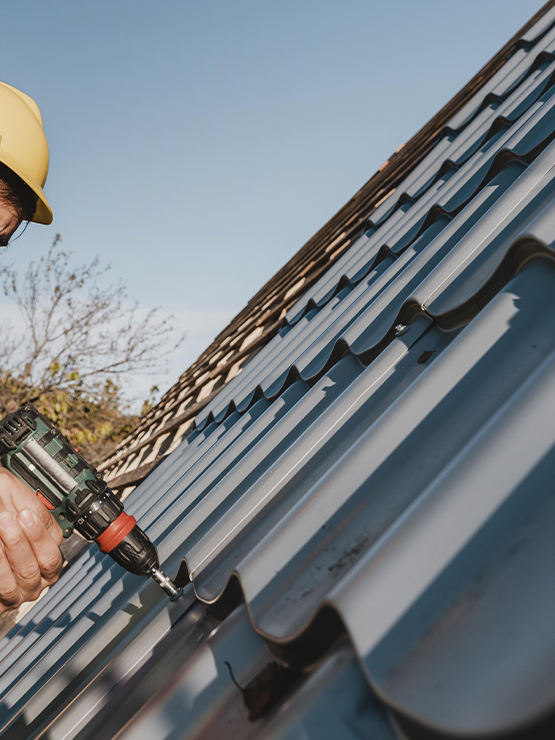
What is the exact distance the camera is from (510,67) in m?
3.20

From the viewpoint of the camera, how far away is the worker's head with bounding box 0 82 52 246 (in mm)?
2137

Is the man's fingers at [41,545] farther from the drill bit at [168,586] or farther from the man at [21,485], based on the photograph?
the drill bit at [168,586]

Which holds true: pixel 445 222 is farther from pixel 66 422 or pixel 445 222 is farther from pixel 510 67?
pixel 66 422

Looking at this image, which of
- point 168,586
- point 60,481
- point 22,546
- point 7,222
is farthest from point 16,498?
point 7,222

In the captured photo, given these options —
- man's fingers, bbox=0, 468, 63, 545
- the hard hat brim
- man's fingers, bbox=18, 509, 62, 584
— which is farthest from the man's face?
man's fingers, bbox=18, 509, 62, 584

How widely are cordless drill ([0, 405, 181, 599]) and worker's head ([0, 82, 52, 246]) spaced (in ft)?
2.51

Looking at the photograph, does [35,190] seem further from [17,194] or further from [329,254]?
[329,254]

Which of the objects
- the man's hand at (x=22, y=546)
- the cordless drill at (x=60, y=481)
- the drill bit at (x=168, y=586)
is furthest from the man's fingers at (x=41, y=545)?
the drill bit at (x=168, y=586)

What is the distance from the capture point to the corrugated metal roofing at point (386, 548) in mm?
629

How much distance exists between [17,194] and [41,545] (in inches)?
63.1

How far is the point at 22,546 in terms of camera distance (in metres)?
1.63

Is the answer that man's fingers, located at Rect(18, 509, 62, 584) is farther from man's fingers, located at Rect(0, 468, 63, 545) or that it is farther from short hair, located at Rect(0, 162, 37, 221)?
short hair, located at Rect(0, 162, 37, 221)

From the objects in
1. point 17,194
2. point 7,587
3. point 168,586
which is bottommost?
point 168,586

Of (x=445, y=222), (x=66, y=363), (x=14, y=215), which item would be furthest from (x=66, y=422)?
(x=445, y=222)
